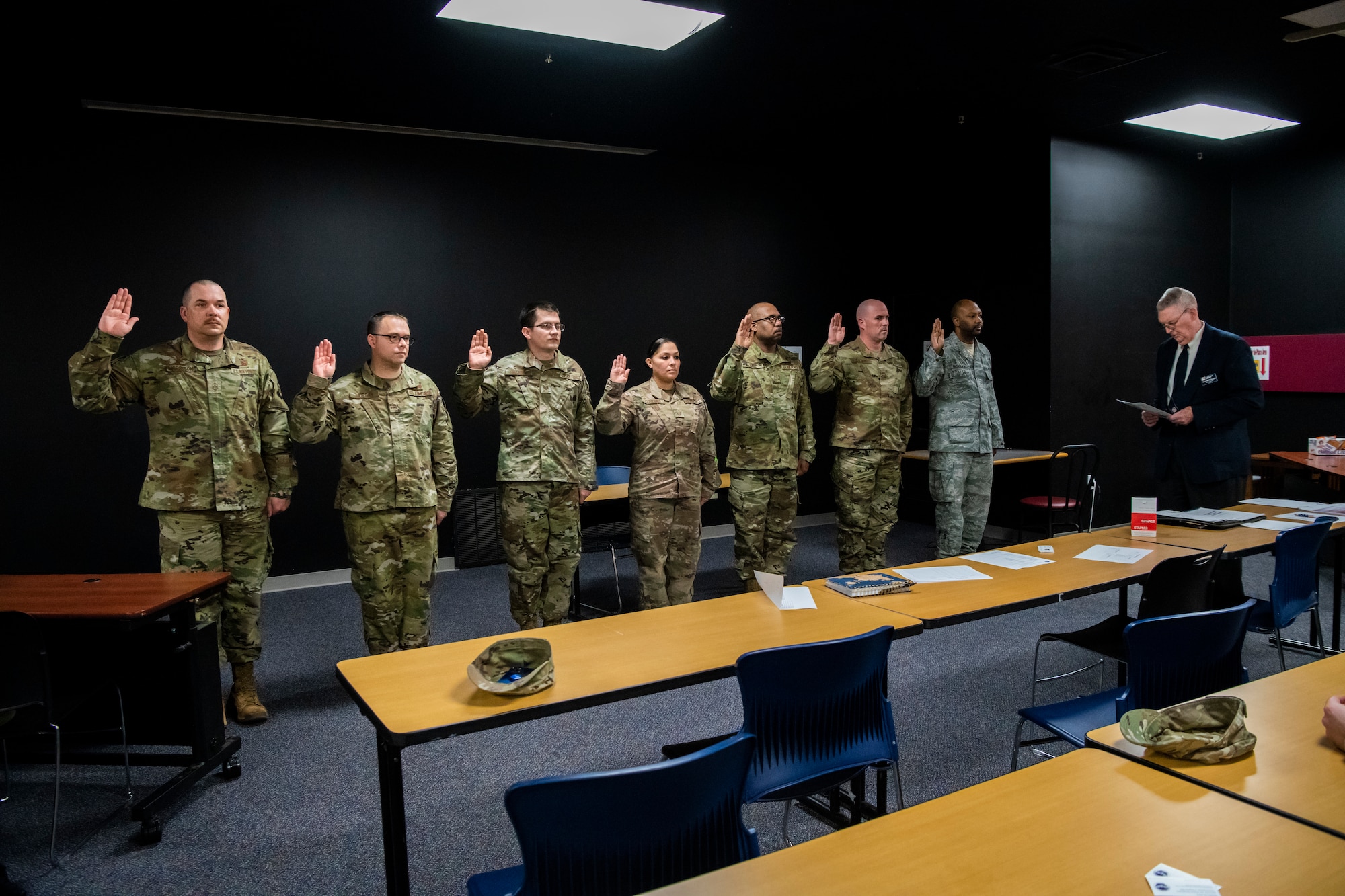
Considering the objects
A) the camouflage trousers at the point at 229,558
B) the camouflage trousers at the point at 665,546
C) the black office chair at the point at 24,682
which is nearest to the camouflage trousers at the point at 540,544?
the camouflage trousers at the point at 665,546

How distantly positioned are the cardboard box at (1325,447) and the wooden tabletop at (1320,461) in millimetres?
58

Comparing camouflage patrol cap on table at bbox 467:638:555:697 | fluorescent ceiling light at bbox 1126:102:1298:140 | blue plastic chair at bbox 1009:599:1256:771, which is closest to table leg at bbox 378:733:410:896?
camouflage patrol cap on table at bbox 467:638:555:697

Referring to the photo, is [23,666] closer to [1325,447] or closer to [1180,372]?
[1180,372]

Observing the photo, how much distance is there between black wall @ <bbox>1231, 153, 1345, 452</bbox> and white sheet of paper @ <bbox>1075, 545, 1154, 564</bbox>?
5.18 meters

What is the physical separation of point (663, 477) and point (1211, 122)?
212 inches

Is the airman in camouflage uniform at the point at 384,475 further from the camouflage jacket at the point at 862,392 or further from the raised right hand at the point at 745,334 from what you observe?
the camouflage jacket at the point at 862,392

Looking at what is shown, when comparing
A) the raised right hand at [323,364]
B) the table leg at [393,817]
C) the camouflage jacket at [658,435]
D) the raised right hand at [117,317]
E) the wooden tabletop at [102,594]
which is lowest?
the table leg at [393,817]

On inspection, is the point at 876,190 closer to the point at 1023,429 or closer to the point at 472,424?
the point at 1023,429

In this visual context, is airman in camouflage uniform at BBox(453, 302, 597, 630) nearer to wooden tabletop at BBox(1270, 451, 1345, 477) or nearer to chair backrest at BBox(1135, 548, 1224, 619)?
chair backrest at BBox(1135, 548, 1224, 619)

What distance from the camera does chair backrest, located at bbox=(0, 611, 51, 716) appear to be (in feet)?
8.61

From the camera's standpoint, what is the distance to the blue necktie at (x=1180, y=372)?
4.67m

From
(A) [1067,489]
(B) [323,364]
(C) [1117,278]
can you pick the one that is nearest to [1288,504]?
(A) [1067,489]

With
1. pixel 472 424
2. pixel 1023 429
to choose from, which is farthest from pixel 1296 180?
pixel 472 424

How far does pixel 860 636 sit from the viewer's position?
2.18m
